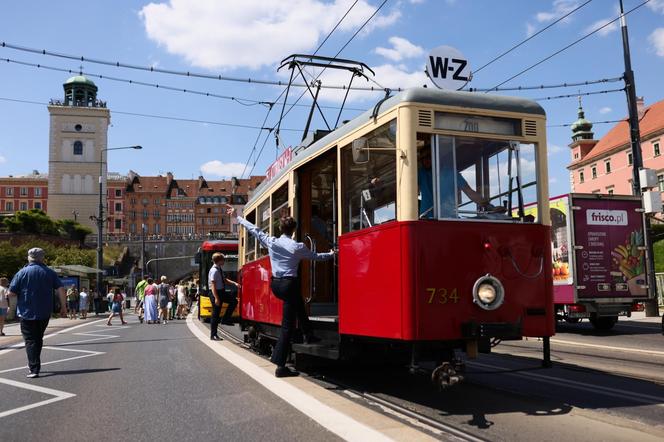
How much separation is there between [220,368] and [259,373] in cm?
91

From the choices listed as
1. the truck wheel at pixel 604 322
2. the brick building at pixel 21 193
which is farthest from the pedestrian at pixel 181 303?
the brick building at pixel 21 193

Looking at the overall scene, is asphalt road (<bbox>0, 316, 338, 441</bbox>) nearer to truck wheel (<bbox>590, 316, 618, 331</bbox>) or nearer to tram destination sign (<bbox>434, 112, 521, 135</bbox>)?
tram destination sign (<bbox>434, 112, 521, 135</bbox>)

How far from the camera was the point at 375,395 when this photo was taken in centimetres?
623

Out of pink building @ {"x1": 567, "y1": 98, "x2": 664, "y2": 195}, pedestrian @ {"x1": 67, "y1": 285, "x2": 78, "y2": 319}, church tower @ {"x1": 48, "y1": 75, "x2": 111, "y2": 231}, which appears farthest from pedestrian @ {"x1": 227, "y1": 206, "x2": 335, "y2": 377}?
church tower @ {"x1": 48, "y1": 75, "x2": 111, "y2": 231}

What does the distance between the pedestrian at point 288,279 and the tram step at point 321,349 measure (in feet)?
0.53

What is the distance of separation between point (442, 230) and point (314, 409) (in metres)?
1.94

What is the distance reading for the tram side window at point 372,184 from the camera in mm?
5797

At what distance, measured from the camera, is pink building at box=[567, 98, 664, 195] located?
64625 mm

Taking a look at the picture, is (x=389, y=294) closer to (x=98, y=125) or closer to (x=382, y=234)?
(x=382, y=234)

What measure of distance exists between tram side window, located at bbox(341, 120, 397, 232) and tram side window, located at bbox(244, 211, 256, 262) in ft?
12.9

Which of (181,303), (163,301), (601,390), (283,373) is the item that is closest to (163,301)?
(163,301)

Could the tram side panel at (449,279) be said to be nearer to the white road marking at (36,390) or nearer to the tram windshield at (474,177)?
the tram windshield at (474,177)

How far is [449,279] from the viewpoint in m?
5.38

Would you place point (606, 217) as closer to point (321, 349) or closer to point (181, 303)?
point (321, 349)
